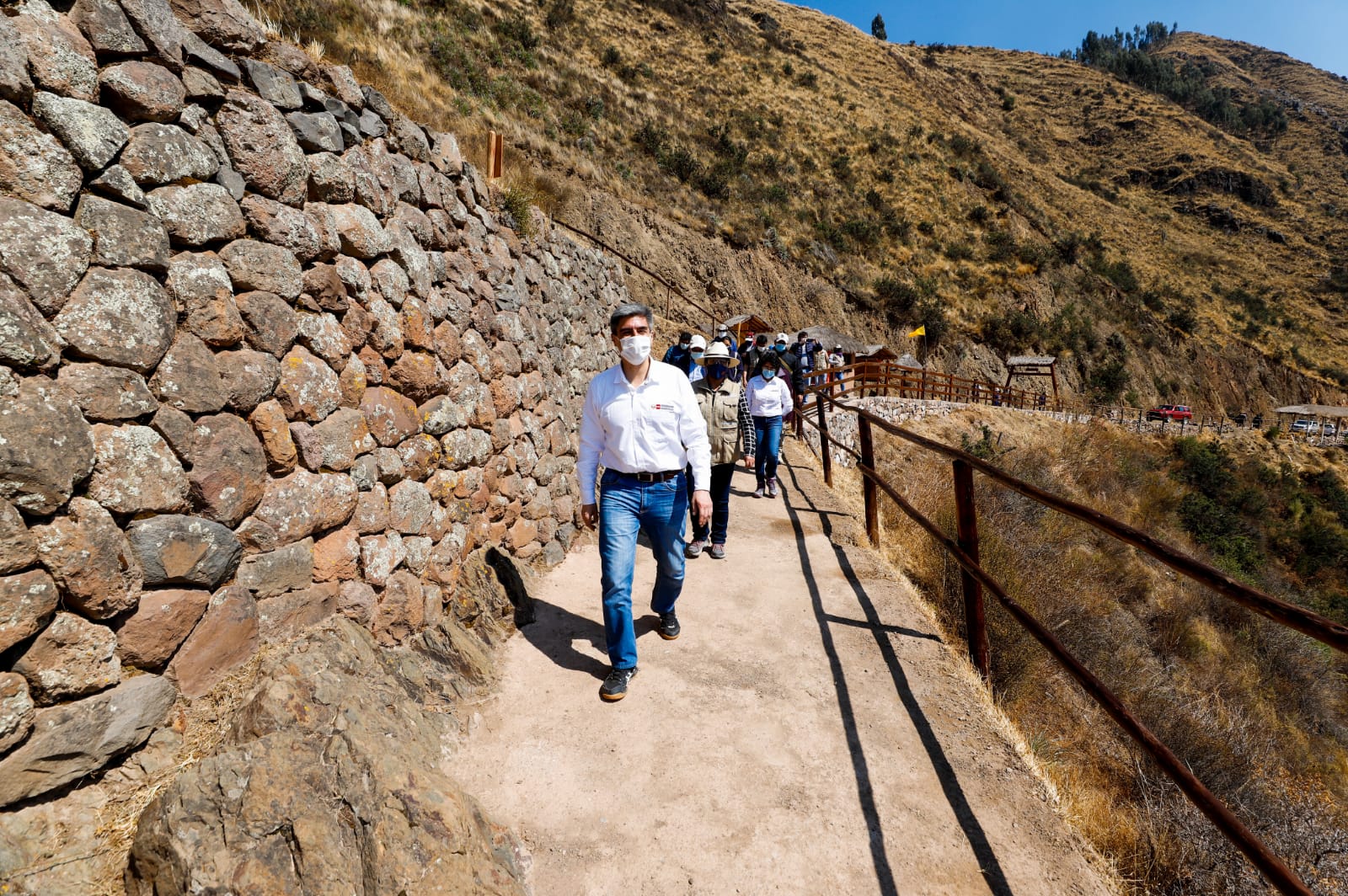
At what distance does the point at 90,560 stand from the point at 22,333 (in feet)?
2.28

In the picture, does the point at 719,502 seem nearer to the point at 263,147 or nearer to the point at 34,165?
the point at 263,147

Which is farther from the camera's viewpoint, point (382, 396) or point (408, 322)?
point (408, 322)

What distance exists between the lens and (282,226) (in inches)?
106

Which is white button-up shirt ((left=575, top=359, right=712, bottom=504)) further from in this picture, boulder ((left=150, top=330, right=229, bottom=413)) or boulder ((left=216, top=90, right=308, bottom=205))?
boulder ((left=216, top=90, right=308, bottom=205))

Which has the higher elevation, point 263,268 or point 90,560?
point 263,268

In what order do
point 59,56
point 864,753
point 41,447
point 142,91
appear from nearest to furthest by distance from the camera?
point 41,447
point 59,56
point 142,91
point 864,753

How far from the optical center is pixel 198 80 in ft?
8.09

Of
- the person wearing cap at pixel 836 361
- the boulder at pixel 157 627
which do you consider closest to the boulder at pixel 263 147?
the boulder at pixel 157 627

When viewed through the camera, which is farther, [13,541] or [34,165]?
[34,165]

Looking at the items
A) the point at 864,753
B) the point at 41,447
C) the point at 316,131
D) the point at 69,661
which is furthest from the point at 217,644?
the point at 864,753

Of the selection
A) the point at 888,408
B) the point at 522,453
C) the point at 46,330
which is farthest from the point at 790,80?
the point at 46,330

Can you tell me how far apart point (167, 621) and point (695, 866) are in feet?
6.82

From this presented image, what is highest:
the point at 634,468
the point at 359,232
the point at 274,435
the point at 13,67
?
the point at 13,67

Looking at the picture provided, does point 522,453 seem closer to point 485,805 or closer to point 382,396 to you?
point 382,396
